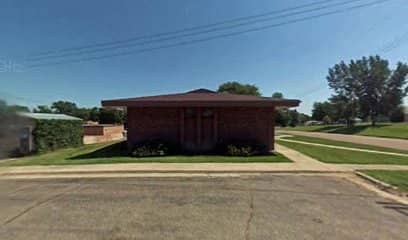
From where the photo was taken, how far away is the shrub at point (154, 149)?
42.8 ft

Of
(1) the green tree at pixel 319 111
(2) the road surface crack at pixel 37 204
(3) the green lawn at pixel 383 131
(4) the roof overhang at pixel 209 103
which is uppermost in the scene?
(1) the green tree at pixel 319 111

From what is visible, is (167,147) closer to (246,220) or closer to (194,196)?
(194,196)

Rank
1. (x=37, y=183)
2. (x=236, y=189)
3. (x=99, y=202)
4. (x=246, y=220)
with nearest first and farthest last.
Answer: (x=246, y=220)
(x=99, y=202)
(x=236, y=189)
(x=37, y=183)

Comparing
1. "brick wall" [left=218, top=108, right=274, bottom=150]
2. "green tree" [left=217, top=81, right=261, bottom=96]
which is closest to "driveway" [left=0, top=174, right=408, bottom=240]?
"brick wall" [left=218, top=108, right=274, bottom=150]

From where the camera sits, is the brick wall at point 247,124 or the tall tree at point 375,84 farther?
the tall tree at point 375,84

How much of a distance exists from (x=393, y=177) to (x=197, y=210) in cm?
681

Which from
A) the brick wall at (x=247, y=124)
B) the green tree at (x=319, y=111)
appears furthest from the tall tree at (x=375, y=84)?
the brick wall at (x=247, y=124)

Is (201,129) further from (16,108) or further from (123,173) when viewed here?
(16,108)

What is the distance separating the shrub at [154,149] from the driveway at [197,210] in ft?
16.4

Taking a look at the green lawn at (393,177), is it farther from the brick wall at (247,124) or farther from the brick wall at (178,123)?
the brick wall at (178,123)

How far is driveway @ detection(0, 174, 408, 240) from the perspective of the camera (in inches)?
170

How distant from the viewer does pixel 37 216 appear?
5.09 meters

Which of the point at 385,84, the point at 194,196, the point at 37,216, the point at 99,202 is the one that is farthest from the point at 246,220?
the point at 385,84

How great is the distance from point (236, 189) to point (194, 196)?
1.27 meters
